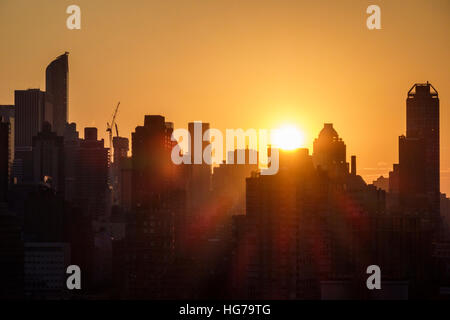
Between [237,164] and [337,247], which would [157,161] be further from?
[337,247]

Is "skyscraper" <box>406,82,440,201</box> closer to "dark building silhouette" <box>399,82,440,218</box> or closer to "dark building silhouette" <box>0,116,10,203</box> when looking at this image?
"dark building silhouette" <box>399,82,440,218</box>

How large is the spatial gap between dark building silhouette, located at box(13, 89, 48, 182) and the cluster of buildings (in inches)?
7.5

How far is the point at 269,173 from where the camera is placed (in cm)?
4709

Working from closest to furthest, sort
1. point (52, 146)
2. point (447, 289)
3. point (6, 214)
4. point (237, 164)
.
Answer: point (447, 289) → point (237, 164) → point (6, 214) → point (52, 146)

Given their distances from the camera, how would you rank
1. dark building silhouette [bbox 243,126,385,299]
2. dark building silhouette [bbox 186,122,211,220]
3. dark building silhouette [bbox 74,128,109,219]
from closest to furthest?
1. dark building silhouette [bbox 243,126,385,299]
2. dark building silhouette [bbox 186,122,211,220]
3. dark building silhouette [bbox 74,128,109,219]

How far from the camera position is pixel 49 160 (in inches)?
2594

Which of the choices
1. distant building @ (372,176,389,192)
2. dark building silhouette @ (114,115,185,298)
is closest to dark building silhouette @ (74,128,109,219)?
dark building silhouette @ (114,115,185,298)

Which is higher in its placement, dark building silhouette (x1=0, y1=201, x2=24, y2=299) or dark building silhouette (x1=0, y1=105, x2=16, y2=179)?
dark building silhouette (x1=0, y1=105, x2=16, y2=179)

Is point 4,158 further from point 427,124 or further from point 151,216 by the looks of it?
point 427,124

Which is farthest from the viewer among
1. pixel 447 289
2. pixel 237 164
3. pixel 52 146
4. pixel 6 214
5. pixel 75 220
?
pixel 52 146

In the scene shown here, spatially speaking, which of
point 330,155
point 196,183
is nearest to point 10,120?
point 196,183

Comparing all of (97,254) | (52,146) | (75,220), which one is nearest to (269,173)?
(97,254)

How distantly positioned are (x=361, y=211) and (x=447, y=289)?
11457 millimetres

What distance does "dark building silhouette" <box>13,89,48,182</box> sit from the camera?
6444cm
